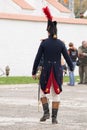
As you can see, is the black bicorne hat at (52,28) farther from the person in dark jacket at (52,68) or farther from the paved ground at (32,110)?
the paved ground at (32,110)

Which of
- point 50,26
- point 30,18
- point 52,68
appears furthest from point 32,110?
point 30,18

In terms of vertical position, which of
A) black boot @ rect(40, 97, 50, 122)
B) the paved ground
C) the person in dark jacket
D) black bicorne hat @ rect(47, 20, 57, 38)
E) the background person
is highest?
black bicorne hat @ rect(47, 20, 57, 38)

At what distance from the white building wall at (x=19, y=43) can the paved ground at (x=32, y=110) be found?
1229 centimetres

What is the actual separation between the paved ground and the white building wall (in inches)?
484

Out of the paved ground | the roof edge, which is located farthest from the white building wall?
the paved ground

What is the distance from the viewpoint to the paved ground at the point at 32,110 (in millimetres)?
13031

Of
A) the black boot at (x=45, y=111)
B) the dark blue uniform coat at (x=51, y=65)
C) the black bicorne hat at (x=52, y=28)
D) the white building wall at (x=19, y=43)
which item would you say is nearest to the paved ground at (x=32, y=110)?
the black boot at (x=45, y=111)

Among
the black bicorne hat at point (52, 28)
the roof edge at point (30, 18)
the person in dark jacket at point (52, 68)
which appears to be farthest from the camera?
the roof edge at point (30, 18)

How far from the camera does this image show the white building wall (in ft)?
120

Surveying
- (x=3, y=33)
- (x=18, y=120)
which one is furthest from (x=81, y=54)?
(x=18, y=120)

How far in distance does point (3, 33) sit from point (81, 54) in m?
9.61

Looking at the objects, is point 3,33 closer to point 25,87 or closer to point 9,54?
point 9,54

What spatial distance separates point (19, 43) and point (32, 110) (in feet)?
70.1

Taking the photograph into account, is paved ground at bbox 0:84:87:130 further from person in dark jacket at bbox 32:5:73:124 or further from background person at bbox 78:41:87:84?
background person at bbox 78:41:87:84
